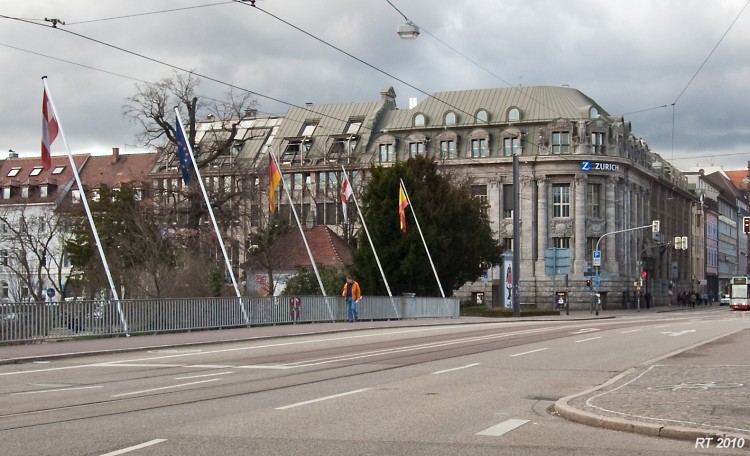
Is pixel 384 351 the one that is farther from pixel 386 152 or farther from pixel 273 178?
pixel 386 152

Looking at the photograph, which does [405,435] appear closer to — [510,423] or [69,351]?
[510,423]

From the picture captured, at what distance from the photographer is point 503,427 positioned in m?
10.7

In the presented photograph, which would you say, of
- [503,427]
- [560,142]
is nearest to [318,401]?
[503,427]

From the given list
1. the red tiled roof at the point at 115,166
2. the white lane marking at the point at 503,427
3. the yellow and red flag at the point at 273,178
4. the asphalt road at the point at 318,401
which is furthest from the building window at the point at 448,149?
the white lane marking at the point at 503,427

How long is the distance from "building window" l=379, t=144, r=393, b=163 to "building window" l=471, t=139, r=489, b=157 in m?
8.21

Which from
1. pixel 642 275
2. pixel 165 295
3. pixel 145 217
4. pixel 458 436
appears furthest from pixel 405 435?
pixel 642 275

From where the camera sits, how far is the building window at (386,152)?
321 ft

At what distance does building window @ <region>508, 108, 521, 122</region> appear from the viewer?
308 feet

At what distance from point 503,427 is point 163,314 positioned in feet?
67.2

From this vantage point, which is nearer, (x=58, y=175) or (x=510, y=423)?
(x=510, y=423)

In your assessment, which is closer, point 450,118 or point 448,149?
point 448,149

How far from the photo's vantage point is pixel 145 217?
4991 centimetres

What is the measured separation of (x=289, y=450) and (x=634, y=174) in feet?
306

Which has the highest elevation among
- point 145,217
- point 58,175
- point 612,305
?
point 58,175
